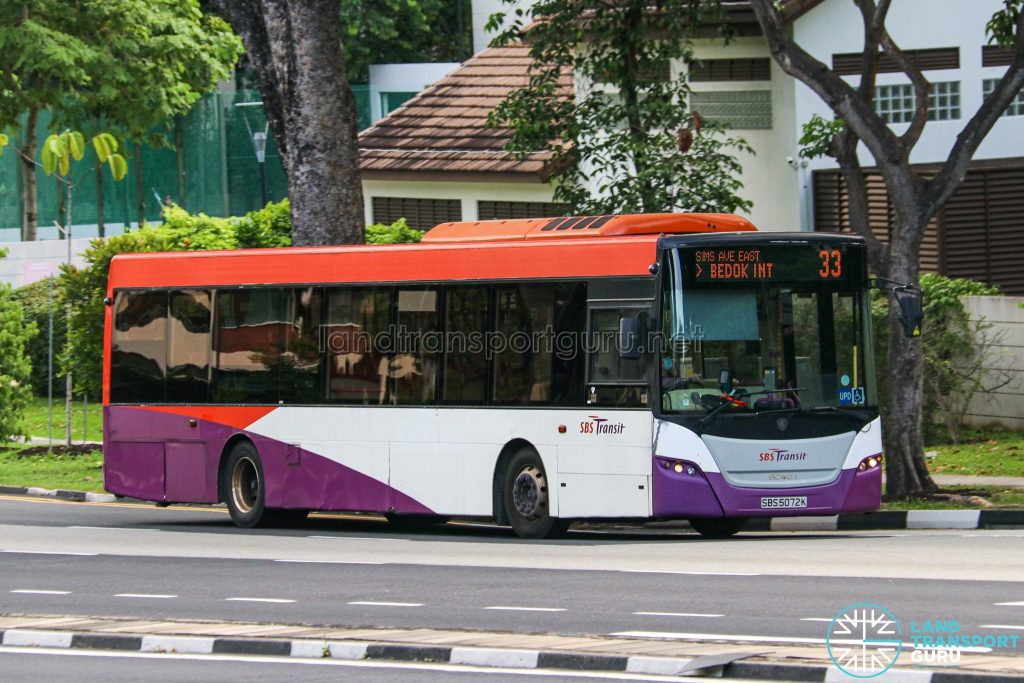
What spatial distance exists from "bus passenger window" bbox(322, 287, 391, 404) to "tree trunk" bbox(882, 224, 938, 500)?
18.2 feet

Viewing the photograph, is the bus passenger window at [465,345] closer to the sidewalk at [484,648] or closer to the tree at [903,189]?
the tree at [903,189]

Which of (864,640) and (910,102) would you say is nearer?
(864,640)

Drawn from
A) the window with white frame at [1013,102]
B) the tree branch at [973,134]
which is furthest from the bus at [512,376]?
the window with white frame at [1013,102]

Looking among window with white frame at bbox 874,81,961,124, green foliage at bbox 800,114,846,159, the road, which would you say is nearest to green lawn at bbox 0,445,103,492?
the road

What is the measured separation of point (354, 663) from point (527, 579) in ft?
13.1

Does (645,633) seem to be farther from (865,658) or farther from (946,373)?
(946,373)

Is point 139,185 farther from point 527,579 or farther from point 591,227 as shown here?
point 527,579

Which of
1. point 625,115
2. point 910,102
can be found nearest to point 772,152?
point 910,102

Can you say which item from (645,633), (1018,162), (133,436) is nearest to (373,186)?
(1018,162)

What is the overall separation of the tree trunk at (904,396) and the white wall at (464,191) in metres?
14.3

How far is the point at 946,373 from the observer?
27.6 m

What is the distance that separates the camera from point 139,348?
22.7 m

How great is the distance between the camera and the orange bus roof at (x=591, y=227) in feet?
60.1

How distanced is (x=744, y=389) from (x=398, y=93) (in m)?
43.2
